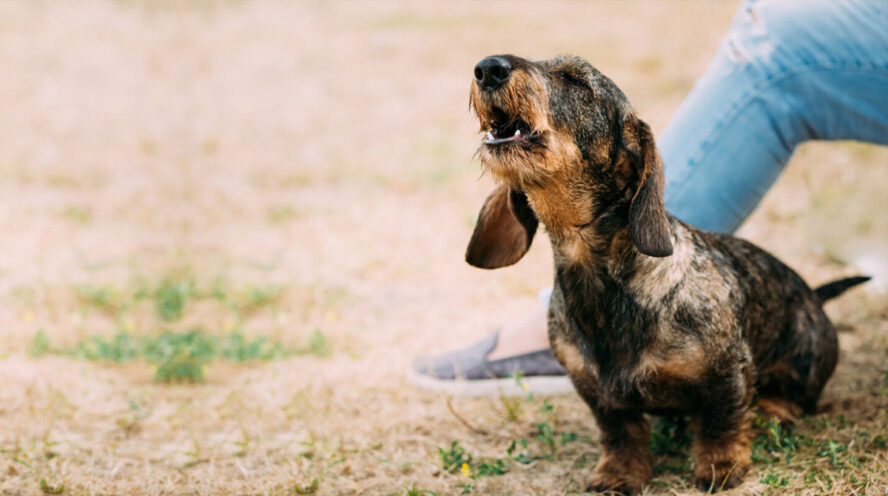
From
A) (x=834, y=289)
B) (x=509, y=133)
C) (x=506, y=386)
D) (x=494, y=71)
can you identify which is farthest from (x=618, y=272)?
(x=834, y=289)

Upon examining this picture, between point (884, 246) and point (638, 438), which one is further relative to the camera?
point (884, 246)

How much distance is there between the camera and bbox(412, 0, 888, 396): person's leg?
3.36 meters

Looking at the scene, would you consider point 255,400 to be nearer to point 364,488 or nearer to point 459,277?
point 364,488

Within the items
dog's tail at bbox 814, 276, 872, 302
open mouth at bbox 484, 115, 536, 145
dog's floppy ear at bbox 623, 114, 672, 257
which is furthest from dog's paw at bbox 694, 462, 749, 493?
open mouth at bbox 484, 115, 536, 145

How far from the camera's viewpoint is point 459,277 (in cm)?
624

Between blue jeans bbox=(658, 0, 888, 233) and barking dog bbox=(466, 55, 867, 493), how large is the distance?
42 cm

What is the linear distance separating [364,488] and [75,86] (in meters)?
10.7

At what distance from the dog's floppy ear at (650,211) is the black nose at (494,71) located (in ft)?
1.82

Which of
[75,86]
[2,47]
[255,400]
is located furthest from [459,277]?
[2,47]

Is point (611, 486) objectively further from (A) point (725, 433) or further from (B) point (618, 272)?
(B) point (618, 272)

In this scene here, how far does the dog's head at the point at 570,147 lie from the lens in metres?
2.70

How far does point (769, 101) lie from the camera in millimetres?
3432

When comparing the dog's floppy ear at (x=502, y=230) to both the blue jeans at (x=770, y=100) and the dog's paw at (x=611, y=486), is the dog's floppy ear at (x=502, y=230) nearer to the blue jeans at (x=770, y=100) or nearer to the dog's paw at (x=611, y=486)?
the blue jeans at (x=770, y=100)

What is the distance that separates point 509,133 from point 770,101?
1318 millimetres
